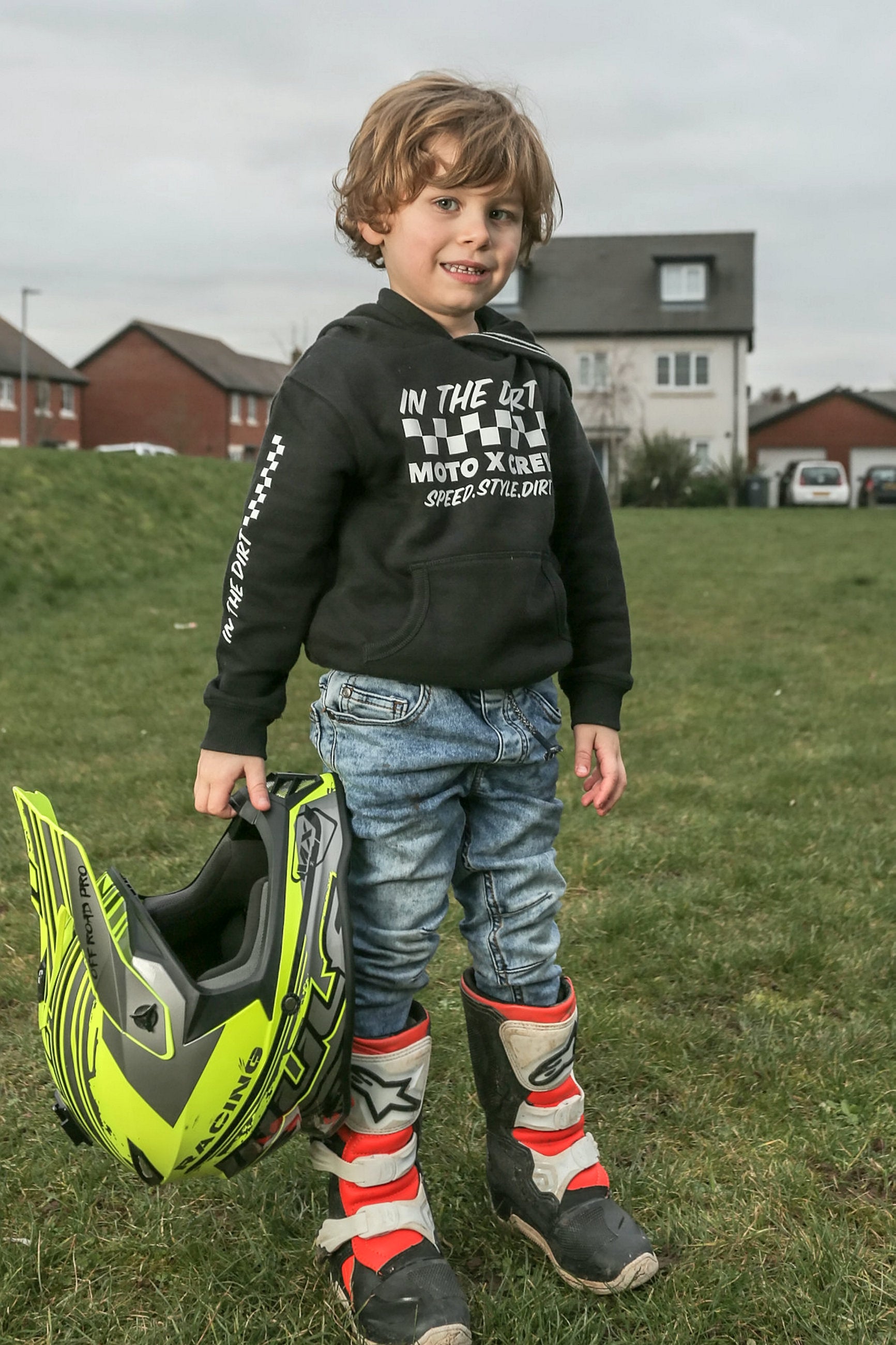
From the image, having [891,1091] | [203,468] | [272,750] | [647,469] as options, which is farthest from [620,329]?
[891,1091]

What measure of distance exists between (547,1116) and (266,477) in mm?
1160

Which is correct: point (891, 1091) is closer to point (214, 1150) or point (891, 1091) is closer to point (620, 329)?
point (214, 1150)

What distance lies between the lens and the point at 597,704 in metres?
2.17

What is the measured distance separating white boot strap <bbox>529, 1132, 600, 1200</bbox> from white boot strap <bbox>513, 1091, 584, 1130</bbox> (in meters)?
0.04

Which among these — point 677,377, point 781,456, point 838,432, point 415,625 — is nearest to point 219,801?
point 415,625

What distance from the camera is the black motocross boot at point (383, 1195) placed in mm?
1859

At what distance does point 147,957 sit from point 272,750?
3735mm

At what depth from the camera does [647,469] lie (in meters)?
29.6

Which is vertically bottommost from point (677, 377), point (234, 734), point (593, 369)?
point (234, 734)

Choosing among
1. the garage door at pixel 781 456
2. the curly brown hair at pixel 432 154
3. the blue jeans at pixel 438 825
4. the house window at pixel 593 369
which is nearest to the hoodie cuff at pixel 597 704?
the blue jeans at pixel 438 825

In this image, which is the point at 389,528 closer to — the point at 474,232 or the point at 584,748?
the point at 474,232

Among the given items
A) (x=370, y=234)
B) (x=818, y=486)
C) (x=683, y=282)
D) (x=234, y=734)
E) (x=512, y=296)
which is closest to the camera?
(x=234, y=734)

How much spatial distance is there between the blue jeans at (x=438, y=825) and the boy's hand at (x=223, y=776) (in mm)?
124

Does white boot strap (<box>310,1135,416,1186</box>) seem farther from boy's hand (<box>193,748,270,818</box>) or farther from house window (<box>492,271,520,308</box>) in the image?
house window (<box>492,271,520,308</box>)
